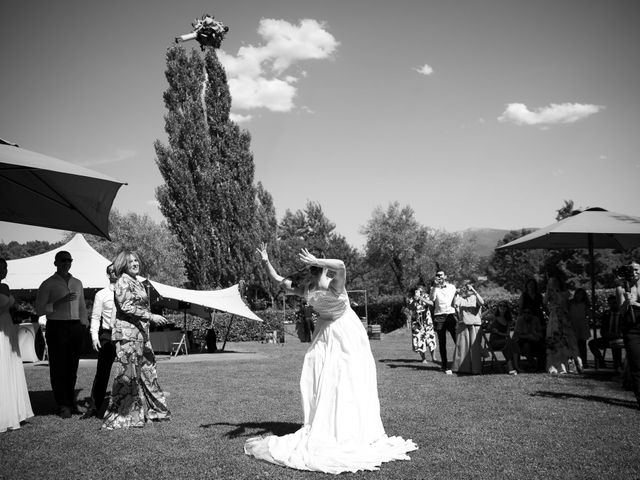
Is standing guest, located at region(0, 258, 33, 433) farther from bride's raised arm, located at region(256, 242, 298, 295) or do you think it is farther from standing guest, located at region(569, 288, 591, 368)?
standing guest, located at region(569, 288, 591, 368)

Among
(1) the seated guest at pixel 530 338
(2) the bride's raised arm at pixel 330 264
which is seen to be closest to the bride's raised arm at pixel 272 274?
(2) the bride's raised arm at pixel 330 264

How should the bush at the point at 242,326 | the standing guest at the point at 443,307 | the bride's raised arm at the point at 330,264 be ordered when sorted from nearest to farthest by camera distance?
the bride's raised arm at the point at 330,264 → the standing guest at the point at 443,307 → the bush at the point at 242,326

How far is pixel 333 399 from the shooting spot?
199 inches

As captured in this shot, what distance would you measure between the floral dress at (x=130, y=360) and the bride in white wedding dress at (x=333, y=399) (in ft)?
6.57

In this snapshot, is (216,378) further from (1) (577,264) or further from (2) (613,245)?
(1) (577,264)

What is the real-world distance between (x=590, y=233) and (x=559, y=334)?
2098mm

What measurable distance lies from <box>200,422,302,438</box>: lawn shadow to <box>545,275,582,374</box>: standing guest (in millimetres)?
6385

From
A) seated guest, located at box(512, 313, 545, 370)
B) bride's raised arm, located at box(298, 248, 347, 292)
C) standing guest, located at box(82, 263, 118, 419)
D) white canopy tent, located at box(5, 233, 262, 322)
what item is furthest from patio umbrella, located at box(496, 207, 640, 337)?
white canopy tent, located at box(5, 233, 262, 322)

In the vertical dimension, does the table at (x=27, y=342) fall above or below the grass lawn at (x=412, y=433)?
above

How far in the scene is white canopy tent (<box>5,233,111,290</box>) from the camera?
631 inches

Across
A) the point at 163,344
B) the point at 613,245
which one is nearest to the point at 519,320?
the point at 613,245

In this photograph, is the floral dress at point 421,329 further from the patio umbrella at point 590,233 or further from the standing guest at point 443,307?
the patio umbrella at point 590,233

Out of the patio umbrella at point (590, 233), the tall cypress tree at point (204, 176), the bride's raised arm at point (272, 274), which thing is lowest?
the bride's raised arm at point (272, 274)

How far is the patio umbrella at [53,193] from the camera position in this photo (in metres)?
5.69
